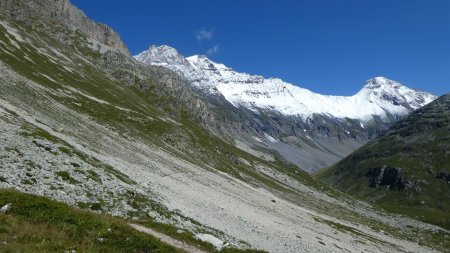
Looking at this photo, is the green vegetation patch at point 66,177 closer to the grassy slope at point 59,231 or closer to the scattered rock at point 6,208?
the grassy slope at point 59,231

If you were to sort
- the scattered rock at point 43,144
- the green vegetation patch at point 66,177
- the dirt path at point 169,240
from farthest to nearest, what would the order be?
the scattered rock at point 43,144 < the green vegetation patch at point 66,177 < the dirt path at point 169,240

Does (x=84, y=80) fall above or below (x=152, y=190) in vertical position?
above

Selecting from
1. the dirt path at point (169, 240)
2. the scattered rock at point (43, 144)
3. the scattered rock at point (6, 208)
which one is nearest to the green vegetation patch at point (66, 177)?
the scattered rock at point (43, 144)

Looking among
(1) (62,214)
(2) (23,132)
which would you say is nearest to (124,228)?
(1) (62,214)

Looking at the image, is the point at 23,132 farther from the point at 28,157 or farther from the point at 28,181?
the point at 28,181

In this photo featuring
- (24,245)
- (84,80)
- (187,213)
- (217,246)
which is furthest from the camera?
(84,80)

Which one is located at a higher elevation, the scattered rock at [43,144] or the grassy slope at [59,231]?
the scattered rock at [43,144]

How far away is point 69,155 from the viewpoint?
4691cm

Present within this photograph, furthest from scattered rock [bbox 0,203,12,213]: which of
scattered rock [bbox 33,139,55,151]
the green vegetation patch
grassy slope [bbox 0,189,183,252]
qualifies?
scattered rock [bbox 33,139,55,151]

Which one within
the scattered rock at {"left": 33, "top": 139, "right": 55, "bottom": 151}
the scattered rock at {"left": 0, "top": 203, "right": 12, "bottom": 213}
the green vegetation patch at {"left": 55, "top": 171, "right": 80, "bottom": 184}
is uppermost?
the scattered rock at {"left": 33, "top": 139, "right": 55, "bottom": 151}

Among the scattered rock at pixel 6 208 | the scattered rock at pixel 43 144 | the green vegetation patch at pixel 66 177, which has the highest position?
the scattered rock at pixel 43 144

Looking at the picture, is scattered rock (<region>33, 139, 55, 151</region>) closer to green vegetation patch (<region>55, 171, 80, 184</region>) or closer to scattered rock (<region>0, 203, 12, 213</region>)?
green vegetation patch (<region>55, 171, 80, 184</region>)

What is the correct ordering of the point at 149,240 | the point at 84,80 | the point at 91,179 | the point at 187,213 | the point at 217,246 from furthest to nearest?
the point at 84,80, the point at 187,213, the point at 91,179, the point at 217,246, the point at 149,240

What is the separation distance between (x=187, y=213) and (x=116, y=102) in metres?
116
